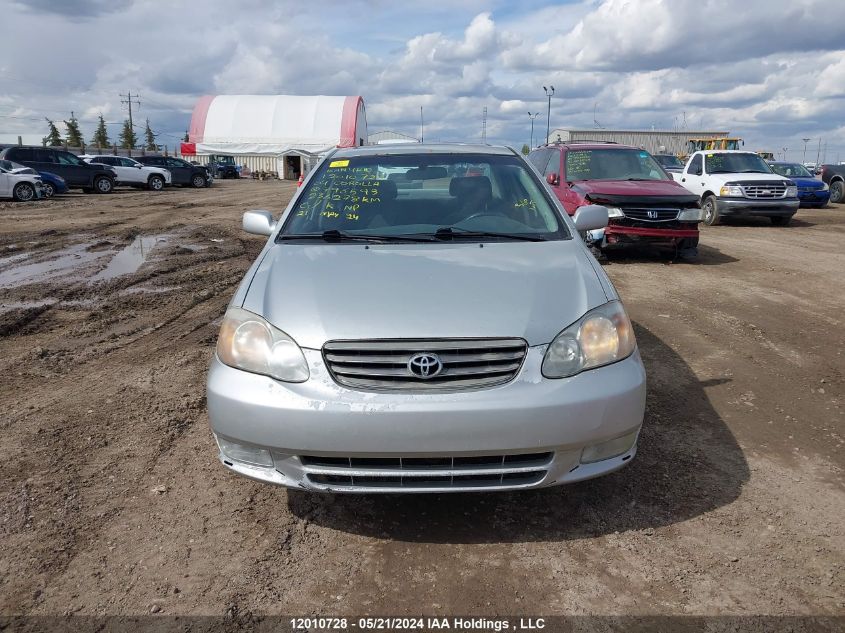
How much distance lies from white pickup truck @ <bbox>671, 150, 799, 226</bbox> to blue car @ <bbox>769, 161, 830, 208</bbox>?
5.30m

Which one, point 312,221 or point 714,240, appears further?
point 714,240

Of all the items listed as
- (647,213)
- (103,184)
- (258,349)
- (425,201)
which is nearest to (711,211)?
(647,213)

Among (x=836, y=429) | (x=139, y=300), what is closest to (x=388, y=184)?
(x=836, y=429)

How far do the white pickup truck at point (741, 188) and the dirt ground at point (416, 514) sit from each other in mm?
9862

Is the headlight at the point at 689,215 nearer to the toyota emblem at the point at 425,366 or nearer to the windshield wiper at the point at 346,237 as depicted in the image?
the windshield wiper at the point at 346,237

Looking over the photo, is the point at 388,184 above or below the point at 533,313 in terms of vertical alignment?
above

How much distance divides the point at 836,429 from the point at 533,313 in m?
2.46

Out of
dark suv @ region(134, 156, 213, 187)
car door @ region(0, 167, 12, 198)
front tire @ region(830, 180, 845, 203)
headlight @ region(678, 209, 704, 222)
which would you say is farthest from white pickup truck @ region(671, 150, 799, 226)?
dark suv @ region(134, 156, 213, 187)

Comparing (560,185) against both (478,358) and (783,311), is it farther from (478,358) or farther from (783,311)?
(478,358)

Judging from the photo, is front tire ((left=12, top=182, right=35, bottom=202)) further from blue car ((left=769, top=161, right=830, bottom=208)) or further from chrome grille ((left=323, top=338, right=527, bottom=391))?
blue car ((left=769, top=161, right=830, bottom=208))

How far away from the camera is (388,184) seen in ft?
13.4

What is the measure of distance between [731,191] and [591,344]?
13.6 meters

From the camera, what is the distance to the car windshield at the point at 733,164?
1532 cm

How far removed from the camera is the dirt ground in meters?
2.46
